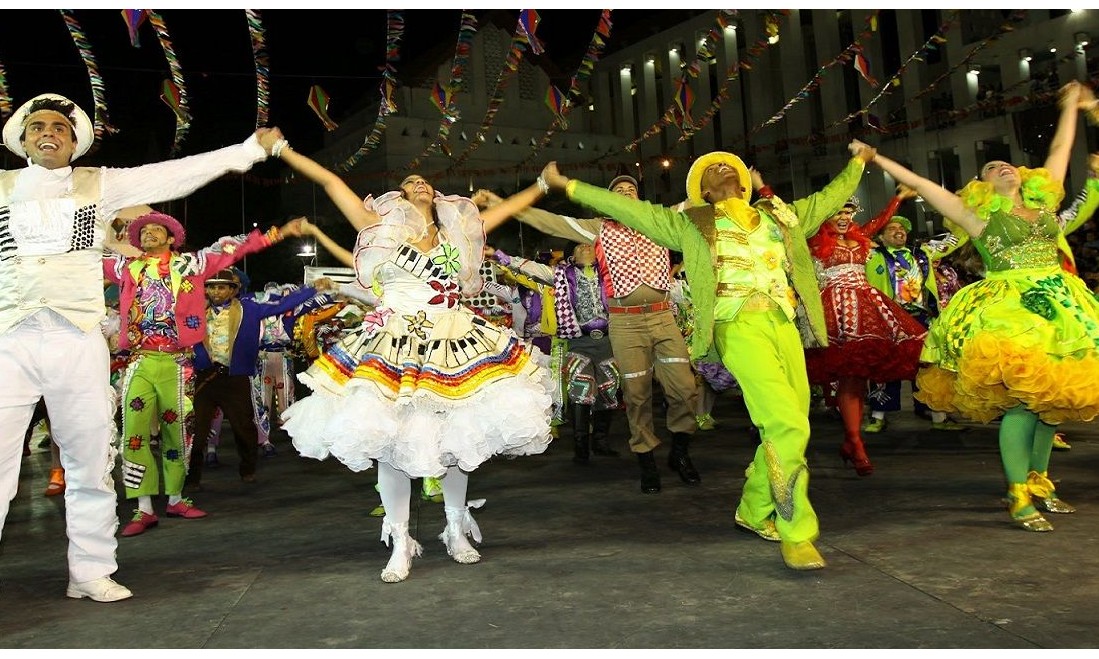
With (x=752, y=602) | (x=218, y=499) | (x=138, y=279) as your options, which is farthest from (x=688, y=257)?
(x=218, y=499)

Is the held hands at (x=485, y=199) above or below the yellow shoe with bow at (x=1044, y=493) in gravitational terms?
above

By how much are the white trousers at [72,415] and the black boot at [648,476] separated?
136 inches

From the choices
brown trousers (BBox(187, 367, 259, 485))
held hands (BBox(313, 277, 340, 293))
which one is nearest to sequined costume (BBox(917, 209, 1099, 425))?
held hands (BBox(313, 277, 340, 293))

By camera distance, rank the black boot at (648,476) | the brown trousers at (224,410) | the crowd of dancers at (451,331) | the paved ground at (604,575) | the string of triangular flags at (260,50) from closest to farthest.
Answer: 1. the paved ground at (604,575)
2. the crowd of dancers at (451,331)
3. the black boot at (648,476)
4. the brown trousers at (224,410)
5. the string of triangular flags at (260,50)

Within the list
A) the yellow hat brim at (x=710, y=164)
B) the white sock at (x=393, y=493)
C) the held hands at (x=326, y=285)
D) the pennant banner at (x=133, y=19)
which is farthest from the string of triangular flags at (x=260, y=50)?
the white sock at (x=393, y=493)

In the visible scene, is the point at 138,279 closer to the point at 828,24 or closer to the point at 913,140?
the point at 913,140

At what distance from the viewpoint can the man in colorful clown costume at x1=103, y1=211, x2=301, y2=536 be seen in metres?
5.77

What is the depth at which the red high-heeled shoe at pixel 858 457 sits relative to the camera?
20.5 feet

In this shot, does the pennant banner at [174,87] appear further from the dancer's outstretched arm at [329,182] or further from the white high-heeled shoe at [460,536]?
the white high-heeled shoe at [460,536]

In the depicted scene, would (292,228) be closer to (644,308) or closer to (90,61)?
(644,308)

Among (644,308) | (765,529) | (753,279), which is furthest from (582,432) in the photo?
(753,279)

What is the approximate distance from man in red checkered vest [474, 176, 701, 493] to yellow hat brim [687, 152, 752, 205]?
4.51 feet

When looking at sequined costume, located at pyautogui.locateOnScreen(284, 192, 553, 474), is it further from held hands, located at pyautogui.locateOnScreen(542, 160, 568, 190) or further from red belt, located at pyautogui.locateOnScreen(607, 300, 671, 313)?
red belt, located at pyautogui.locateOnScreen(607, 300, 671, 313)

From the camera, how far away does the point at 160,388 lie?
19.4 ft
